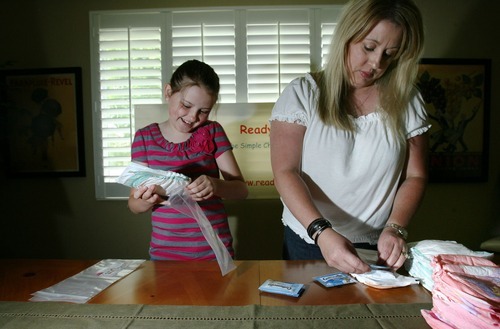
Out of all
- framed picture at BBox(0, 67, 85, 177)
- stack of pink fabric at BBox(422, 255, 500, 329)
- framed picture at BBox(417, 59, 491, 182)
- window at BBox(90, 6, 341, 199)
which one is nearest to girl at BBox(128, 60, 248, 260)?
stack of pink fabric at BBox(422, 255, 500, 329)

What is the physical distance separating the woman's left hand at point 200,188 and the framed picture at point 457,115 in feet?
6.17

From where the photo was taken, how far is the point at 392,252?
89cm

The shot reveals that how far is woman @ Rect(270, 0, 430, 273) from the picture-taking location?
982 mm

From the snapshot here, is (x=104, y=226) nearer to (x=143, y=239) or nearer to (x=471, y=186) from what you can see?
(x=143, y=239)

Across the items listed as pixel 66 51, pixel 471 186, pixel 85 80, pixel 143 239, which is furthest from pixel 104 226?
pixel 471 186

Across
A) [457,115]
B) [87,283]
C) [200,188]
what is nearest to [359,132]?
[200,188]

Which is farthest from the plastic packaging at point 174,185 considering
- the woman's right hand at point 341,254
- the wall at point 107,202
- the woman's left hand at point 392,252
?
the wall at point 107,202

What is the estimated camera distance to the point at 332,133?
1020mm

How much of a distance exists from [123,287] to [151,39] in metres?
1.91

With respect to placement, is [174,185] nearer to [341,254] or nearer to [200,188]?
[200,188]

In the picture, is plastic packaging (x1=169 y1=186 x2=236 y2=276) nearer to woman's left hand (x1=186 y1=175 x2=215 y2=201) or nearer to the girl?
woman's left hand (x1=186 y1=175 x2=215 y2=201)

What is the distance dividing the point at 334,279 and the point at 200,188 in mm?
457

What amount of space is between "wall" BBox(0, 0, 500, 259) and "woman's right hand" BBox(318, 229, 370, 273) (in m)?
1.57

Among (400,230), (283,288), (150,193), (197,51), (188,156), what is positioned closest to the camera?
(283,288)
